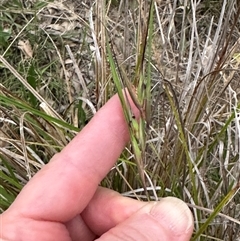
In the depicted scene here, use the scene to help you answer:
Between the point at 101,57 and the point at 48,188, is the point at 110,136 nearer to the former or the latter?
the point at 48,188

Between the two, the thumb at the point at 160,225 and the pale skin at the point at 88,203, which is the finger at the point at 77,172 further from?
the thumb at the point at 160,225

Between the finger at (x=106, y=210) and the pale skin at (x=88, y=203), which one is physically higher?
the pale skin at (x=88, y=203)

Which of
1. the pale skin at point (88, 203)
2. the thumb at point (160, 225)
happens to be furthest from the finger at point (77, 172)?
the thumb at point (160, 225)

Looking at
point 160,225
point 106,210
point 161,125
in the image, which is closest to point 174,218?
point 160,225

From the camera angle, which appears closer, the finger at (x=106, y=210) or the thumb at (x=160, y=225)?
A: the thumb at (x=160, y=225)

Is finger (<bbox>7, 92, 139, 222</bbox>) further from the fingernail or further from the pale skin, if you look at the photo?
the fingernail

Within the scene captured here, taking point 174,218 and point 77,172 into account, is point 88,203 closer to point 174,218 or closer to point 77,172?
point 77,172

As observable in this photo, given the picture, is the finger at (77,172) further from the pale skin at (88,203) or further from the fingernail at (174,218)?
the fingernail at (174,218)
